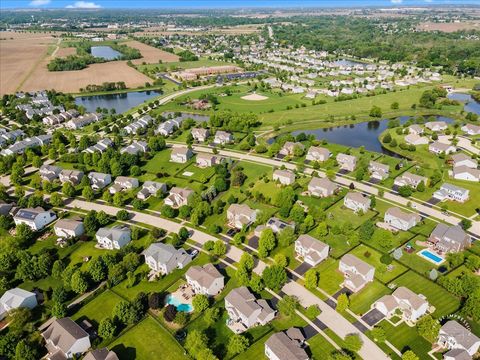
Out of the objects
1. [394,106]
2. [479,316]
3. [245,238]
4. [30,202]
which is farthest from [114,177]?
[394,106]

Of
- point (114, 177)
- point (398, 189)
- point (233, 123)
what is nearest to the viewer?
point (398, 189)

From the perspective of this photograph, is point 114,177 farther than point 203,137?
No

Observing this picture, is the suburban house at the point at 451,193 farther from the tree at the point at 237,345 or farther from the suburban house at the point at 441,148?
the tree at the point at 237,345

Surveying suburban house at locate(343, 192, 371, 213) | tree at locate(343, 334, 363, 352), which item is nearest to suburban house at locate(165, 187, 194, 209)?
suburban house at locate(343, 192, 371, 213)

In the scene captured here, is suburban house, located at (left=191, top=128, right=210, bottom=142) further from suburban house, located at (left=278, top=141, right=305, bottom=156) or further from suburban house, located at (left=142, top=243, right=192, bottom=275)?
suburban house, located at (left=142, top=243, right=192, bottom=275)

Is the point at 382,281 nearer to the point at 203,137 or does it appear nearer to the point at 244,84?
the point at 203,137

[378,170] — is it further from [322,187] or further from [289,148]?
[289,148]
